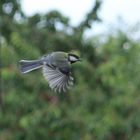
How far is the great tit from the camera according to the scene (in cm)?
129

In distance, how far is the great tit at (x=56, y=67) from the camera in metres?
1.29

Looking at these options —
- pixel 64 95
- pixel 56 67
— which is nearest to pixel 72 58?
pixel 56 67

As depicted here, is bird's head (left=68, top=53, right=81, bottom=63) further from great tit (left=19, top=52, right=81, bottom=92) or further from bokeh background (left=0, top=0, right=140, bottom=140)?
bokeh background (left=0, top=0, right=140, bottom=140)

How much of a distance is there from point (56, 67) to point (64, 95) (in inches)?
188

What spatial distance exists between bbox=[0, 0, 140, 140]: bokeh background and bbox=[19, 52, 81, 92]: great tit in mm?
3885

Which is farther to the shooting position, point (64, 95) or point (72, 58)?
point (64, 95)

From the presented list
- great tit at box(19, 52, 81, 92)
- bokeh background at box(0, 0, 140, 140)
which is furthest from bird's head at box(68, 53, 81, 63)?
bokeh background at box(0, 0, 140, 140)

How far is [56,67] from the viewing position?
1.30 m

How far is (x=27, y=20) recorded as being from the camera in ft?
19.2

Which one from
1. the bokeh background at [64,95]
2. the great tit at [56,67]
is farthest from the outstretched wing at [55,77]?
the bokeh background at [64,95]

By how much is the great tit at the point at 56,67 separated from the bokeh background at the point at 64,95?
3.89 m

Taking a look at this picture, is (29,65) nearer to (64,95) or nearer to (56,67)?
(56,67)

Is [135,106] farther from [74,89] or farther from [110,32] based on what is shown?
[110,32]

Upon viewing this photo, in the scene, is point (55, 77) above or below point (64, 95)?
below
